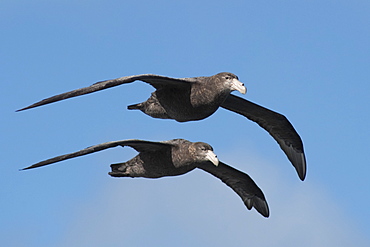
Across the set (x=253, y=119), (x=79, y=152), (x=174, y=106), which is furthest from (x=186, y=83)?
(x=253, y=119)

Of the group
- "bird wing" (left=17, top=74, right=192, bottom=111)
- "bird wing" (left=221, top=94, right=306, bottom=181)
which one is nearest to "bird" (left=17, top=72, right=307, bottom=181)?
"bird wing" (left=17, top=74, right=192, bottom=111)

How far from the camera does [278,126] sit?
1045 inches

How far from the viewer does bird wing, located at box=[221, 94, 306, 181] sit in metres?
25.4

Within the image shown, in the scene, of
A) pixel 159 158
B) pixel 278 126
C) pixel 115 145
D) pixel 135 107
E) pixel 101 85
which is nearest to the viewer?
pixel 101 85

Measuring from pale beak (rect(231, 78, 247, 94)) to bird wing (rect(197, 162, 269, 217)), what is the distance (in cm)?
488

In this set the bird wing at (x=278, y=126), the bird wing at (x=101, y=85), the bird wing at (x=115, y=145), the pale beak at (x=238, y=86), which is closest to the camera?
the bird wing at (x=101, y=85)

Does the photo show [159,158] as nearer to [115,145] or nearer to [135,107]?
[115,145]

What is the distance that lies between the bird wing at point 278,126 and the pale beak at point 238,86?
3589 millimetres

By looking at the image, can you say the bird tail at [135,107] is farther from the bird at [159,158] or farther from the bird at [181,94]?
the bird at [159,158]

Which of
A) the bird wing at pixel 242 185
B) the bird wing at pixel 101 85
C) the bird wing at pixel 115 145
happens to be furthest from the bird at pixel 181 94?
the bird wing at pixel 242 185

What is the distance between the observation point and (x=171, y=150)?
22109mm

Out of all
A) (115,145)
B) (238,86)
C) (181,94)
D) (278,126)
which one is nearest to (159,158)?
(115,145)

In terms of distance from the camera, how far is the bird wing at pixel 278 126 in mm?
25391

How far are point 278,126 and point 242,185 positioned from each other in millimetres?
1867
